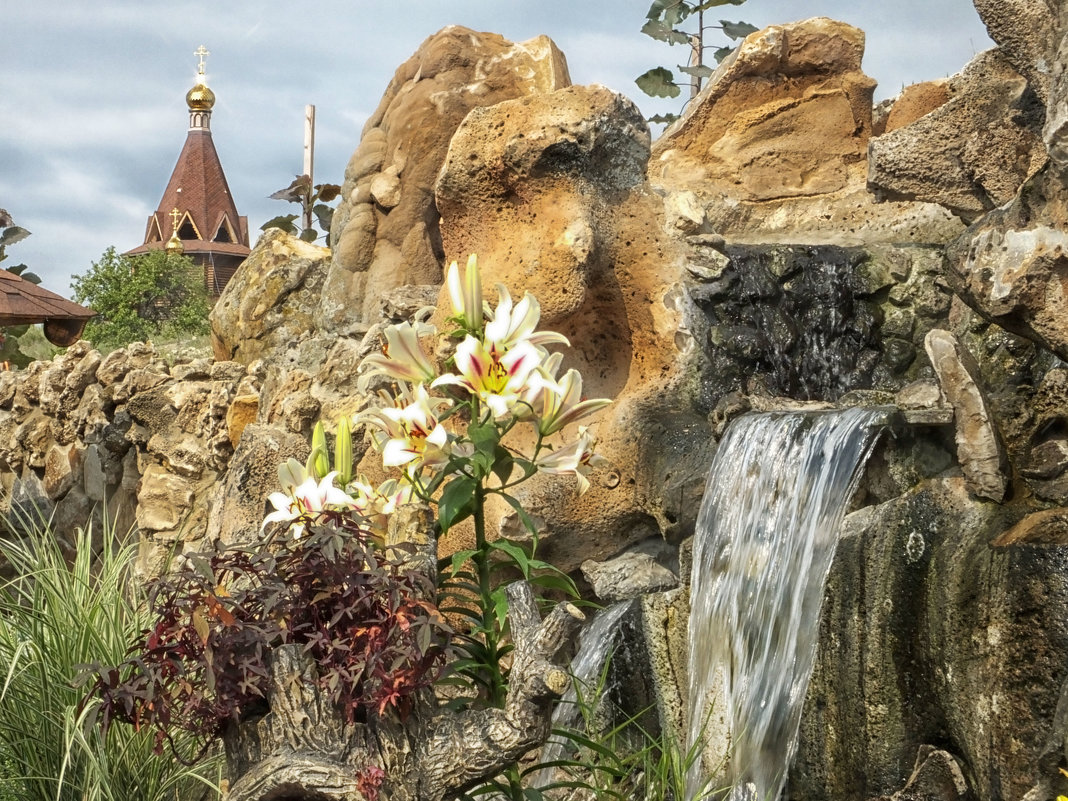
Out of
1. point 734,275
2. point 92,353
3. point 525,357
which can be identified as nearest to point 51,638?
point 525,357

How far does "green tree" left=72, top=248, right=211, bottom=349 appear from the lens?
59.2 feet

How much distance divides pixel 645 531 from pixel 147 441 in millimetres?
4307

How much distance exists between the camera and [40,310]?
10555 mm

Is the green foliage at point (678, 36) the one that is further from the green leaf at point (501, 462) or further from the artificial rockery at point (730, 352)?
the green leaf at point (501, 462)

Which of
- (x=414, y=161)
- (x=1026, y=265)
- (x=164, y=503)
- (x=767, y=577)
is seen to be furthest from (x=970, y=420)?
(x=164, y=503)

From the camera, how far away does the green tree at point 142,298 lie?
59.2ft

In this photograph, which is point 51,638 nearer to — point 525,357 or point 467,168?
point 525,357

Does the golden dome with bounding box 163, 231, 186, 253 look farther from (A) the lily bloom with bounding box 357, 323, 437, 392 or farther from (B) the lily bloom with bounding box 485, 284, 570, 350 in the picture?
(B) the lily bloom with bounding box 485, 284, 570, 350

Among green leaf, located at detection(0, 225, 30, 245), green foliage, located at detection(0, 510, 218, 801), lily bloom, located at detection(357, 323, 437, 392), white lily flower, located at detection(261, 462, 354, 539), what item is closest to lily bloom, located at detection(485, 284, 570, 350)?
lily bloom, located at detection(357, 323, 437, 392)

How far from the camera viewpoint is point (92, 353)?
9750 millimetres

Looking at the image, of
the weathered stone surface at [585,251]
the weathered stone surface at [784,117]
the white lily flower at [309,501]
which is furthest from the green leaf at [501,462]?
the weathered stone surface at [784,117]

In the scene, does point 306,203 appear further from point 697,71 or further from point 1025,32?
point 1025,32

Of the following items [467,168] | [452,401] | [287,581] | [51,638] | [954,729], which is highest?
[467,168]

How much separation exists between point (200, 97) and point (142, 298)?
19088 mm
